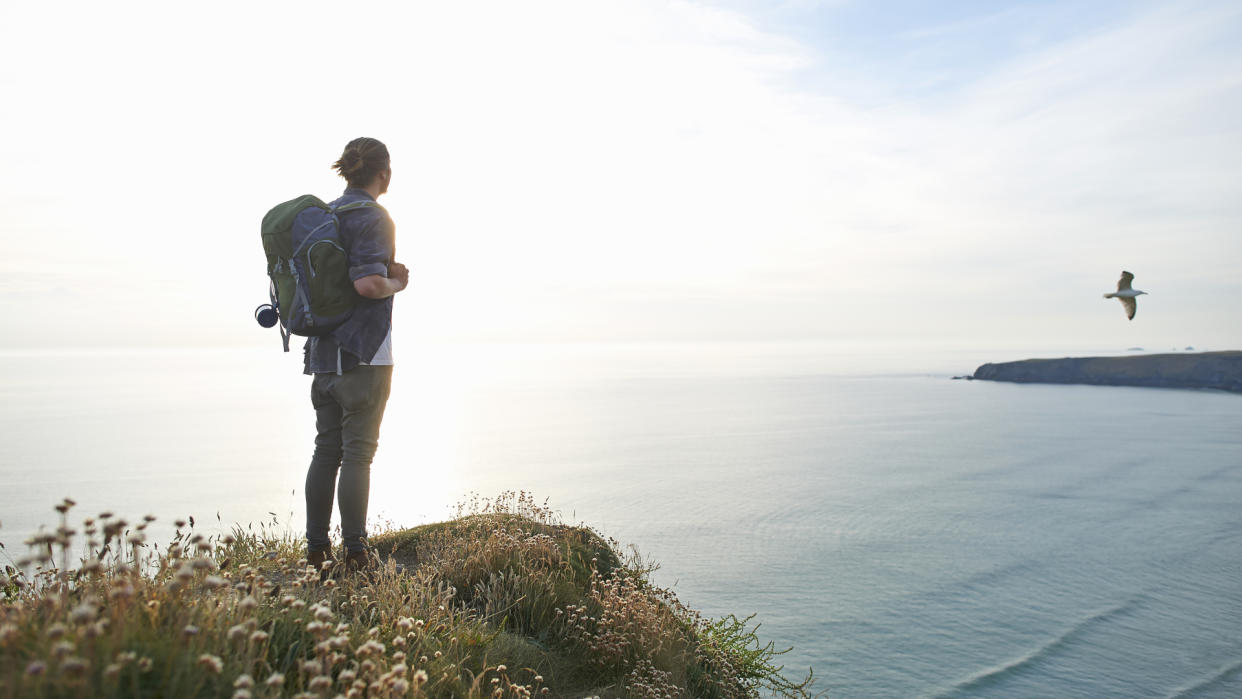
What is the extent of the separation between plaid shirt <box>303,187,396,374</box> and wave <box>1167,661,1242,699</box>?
12222 millimetres

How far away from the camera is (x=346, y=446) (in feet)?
16.4

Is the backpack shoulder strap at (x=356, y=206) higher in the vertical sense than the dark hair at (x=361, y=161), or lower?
lower

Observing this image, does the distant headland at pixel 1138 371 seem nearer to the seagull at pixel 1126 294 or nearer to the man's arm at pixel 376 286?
the seagull at pixel 1126 294

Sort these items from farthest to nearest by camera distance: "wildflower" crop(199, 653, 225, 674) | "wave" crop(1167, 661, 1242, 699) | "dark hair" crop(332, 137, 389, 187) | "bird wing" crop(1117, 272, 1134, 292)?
"bird wing" crop(1117, 272, 1134, 292)
"wave" crop(1167, 661, 1242, 699)
"dark hair" crop(332, 137, 389, 187)
"wildflower" crop(199, 653, 225, 674)

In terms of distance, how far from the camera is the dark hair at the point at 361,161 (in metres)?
5.09

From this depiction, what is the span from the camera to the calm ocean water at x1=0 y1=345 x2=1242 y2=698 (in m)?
12.2

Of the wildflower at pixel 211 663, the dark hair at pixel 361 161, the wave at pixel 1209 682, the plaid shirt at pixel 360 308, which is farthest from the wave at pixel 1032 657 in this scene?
the wildflower at pixel 211 663

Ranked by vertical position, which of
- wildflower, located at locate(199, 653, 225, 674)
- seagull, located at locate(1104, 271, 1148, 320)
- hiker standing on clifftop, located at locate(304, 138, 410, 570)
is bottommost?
wildflower, located at locate(199, 653, 225, 674)

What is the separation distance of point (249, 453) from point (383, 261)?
1517 inches

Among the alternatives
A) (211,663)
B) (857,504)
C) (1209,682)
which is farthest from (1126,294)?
(211,663)

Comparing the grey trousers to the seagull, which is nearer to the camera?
the grey trousers

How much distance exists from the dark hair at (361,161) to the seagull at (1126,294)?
21.3 m

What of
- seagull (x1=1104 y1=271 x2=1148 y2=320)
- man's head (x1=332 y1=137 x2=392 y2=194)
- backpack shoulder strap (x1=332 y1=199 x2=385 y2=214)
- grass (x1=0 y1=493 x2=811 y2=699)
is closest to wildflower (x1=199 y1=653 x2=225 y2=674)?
grass (x1=0 y1=493 x2=811 y2=699)

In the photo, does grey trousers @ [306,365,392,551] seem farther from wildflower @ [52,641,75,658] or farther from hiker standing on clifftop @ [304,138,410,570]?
wildflower @ [52,641,75,658]
